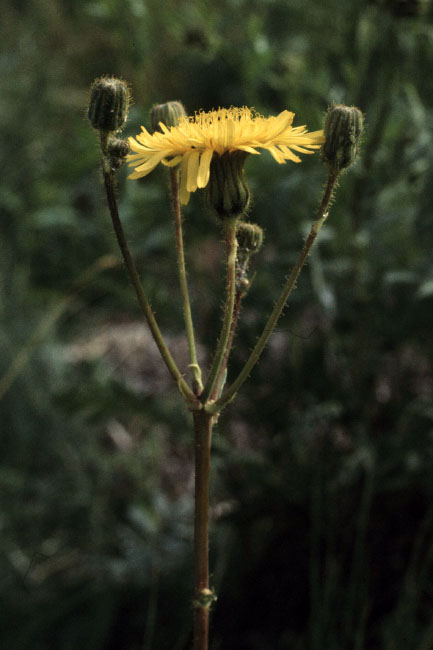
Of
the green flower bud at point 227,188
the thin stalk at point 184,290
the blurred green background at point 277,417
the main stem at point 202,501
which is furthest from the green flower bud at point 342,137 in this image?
the blurred green background at point 277,417

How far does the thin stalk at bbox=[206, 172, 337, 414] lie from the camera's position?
83 cm

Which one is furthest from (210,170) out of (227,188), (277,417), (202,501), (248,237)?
(277,417)

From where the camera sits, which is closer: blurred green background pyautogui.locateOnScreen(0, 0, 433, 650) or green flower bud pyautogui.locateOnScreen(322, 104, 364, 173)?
green flower bud pyautogui.locateOnScreen(322, 104, 364, 173)

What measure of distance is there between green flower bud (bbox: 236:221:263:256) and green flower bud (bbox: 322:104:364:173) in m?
0.17

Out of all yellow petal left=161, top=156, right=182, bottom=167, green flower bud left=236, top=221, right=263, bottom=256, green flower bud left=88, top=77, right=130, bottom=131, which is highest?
green flower bud left=88, top=77, right=130, bottom=131

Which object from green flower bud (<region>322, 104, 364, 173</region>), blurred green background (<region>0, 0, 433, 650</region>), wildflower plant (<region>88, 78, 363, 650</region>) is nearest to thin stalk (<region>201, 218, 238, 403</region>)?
wildflower plant (<region>88, 78, 363, 650</region>)

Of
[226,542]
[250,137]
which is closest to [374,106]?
[250,137]

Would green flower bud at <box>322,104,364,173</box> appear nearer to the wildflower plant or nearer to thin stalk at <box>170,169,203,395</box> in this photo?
the wildflower plant

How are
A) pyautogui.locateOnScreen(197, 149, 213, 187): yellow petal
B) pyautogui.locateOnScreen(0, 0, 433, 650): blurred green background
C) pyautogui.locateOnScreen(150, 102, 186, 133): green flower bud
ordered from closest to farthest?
1. pyautogui.locateOnScreen(197, 149, 213, 187): yellow petal
2. pyautogui.locateOnScreen(150, 102, 186, 133): green flower bud
3. pyautogui.locateOnScreen(0, 0, 433, 650): blurred green background

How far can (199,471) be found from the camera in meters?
0.88

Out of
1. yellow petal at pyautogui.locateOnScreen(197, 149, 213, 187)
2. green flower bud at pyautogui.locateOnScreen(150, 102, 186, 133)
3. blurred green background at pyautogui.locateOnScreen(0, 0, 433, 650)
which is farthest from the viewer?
blurred green background at pyautogui.locateOnScreen(0, 0, 433, 650)

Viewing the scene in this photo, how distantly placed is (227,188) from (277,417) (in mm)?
1136

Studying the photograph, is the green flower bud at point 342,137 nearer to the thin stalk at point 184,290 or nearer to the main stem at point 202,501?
the thin stalk at point 184,290

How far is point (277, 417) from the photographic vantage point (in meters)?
1.90
